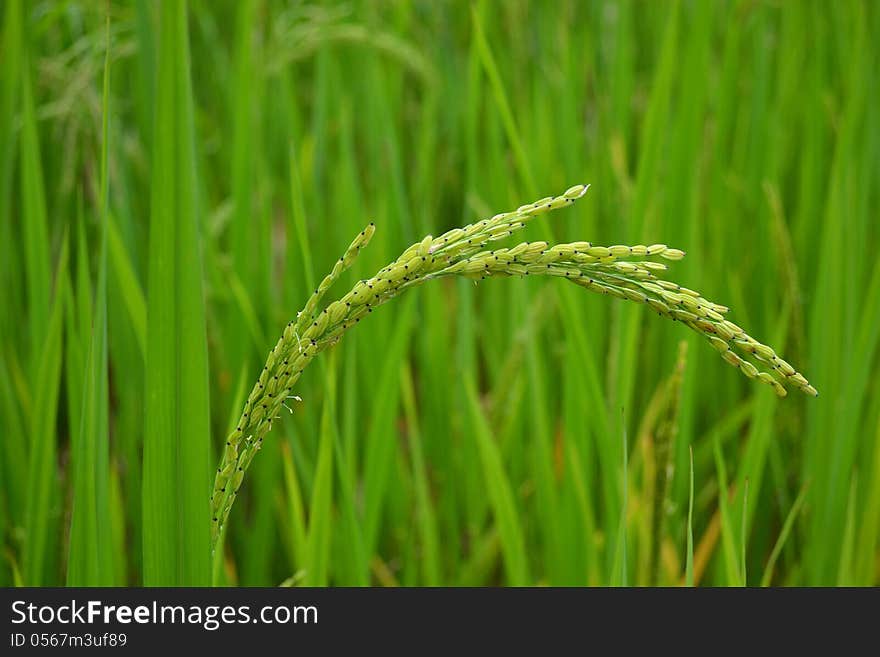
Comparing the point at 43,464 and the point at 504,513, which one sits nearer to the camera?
the point at 43,464

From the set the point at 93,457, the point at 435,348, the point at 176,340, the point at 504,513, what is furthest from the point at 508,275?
the point at 435,348

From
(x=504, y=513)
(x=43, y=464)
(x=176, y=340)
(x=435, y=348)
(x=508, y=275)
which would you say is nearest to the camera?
(x=508, y=275)

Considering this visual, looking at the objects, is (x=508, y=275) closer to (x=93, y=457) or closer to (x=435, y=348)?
(x=93, y=457)

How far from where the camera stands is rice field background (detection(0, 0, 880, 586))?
0.72 metres

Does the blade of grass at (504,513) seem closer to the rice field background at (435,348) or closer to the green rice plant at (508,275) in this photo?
the rice field background at (435,348)

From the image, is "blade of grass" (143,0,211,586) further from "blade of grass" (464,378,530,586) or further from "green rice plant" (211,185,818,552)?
"blade of grass" (464,378,530,586)

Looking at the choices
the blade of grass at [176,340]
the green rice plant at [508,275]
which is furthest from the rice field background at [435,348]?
the green rice plant at [508,275]

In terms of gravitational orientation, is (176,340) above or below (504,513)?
above

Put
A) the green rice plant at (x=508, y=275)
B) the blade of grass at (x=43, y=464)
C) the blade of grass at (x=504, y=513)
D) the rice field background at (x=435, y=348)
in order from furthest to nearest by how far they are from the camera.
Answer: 1. the blade of grass at (x=504, y=513)
2. the blade of grass at (x=43, y=464)
3. the rice field background at (x=435, y=348)
4. the green rice plant at (x=508, y=275)

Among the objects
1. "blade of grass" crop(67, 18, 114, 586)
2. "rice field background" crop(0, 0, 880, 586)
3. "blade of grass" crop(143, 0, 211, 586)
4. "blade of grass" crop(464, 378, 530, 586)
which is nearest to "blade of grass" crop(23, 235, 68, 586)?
"rice field background" crop(0, 0, 880, 586)

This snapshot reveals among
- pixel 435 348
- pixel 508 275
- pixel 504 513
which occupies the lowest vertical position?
pixel 504 513

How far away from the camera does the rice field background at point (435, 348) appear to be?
2.38 feet

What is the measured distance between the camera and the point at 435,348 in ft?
4.36
